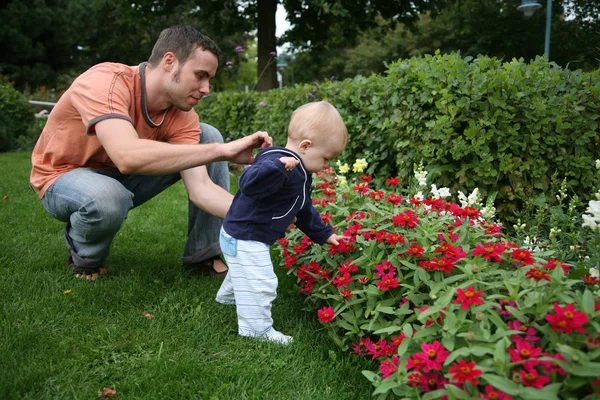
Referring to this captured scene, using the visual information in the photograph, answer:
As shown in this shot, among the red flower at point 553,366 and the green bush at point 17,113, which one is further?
the green bush at point 17,113

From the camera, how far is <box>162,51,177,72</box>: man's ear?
265 cm

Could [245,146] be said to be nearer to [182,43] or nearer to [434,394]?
[182,43]

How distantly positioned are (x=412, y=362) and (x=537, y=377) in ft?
1.21

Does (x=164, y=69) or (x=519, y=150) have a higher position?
(x=164, y=69)

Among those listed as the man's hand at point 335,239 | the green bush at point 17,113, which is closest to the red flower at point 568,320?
the man's hand at point 335,239

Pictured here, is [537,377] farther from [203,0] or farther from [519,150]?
[203,0]

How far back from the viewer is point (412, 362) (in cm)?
161

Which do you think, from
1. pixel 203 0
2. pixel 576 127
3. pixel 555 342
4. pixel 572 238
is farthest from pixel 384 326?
pixel 203 0

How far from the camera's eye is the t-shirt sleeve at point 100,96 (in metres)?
2.48

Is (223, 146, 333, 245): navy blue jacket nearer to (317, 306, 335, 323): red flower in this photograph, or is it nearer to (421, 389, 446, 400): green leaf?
(317, 306, 335, 323): red flower

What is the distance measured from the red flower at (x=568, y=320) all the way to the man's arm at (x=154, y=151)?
1.46 metres

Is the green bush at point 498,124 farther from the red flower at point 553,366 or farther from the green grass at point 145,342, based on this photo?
the red flower at point 553,366

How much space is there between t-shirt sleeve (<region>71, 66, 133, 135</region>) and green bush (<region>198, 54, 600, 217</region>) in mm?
2014

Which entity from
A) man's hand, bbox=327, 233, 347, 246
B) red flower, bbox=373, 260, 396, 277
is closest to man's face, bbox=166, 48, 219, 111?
man's hand, bbox=327, 233, 347, 246
